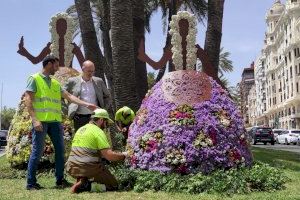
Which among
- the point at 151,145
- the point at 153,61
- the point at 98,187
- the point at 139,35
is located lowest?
the point at 98,187

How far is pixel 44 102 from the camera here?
7348 millimetres

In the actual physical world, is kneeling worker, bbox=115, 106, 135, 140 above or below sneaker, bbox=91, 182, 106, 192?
above

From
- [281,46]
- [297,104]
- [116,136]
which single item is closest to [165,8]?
[116,136]

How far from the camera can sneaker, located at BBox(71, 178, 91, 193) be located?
6699 millimetres

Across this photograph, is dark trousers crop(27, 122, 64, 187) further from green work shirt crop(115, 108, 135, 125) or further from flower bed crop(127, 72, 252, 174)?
green work shirt crop(115, 108, 135, 125)

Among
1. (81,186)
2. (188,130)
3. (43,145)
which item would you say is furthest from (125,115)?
(81,186)

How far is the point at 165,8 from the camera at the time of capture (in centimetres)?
3023

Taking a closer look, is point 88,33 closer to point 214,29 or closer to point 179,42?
point 214,29

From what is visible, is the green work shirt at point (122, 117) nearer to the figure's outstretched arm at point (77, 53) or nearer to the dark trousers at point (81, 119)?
the dark trousers at point (81, 119)

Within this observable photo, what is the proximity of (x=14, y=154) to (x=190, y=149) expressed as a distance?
12.9 ft

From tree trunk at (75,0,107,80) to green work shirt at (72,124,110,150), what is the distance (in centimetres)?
551

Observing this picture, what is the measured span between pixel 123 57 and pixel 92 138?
11.8ft

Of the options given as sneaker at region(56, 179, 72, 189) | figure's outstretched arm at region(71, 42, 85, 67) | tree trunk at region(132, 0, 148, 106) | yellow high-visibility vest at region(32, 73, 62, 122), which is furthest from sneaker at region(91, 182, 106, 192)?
tree trunk at region(132, 0, 148, 106)

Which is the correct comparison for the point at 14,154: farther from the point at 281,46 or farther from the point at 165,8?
the point at 281,46
